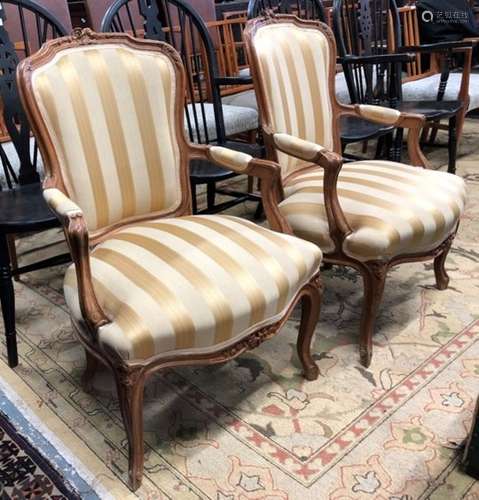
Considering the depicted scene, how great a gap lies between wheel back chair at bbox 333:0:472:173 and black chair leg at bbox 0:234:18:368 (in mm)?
1614

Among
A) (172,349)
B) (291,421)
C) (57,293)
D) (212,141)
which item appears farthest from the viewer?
(212,141)

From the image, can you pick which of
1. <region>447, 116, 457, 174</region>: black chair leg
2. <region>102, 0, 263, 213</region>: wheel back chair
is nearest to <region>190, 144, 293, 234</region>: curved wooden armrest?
<region>102, 0, 263, 213</region>: wheel back chair

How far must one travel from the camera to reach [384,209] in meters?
1.39

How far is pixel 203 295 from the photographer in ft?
3.46

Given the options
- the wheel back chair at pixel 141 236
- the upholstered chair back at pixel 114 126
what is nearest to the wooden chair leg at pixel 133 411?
the wheel back chair at pixel 141 236

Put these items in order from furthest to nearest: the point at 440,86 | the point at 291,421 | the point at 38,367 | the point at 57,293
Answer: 1. the point at 440,86
2. the point at 57,293
3. the point at 38,367
4. the point at 291,421

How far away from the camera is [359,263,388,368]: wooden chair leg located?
4.56 ft

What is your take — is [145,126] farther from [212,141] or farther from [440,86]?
[440,86]

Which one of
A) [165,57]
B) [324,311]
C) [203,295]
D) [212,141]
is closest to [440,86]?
[212,141]

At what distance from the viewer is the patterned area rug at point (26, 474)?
1146mm

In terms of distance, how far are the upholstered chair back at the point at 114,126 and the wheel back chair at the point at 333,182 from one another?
0.30 m

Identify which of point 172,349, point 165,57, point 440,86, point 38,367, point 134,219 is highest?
point 165,57

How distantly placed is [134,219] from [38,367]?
541 mm

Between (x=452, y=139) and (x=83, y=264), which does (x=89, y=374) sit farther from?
(x=452, y=139)
